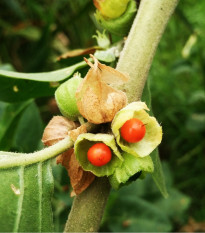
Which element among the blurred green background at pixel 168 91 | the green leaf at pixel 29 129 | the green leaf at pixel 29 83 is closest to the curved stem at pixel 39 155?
the green leaf at pixel 29 83

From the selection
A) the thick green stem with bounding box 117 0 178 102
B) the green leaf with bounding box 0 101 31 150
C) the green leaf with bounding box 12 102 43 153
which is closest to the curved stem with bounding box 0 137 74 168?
the thick green stem with bounding box 117 0 178 102

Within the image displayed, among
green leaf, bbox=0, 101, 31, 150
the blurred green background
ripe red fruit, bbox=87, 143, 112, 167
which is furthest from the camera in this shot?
the blurred green background

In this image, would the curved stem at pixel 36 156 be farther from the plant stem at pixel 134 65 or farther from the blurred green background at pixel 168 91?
the blurred green background at pixel 168 91

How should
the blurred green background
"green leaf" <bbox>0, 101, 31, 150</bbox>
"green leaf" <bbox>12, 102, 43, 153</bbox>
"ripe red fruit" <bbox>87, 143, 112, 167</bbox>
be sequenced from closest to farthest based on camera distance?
"ripe red fruit" <bbox>87, 143, 112, 167</bbox>
"green leaf" <bbox>0, 101, 31, 150</bbox>
"green leaf" <bbox>12, 102, 43, 153</bbox>
the blurred green background

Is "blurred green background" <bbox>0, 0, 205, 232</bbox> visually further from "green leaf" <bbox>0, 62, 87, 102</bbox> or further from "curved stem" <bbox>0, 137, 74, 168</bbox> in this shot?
"curved stem" <bbox>0, 137, 74, 168</bbox>

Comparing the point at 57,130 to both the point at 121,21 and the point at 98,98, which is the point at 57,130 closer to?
the point at 98,98

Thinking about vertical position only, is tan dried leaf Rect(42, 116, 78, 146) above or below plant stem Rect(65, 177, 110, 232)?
above
